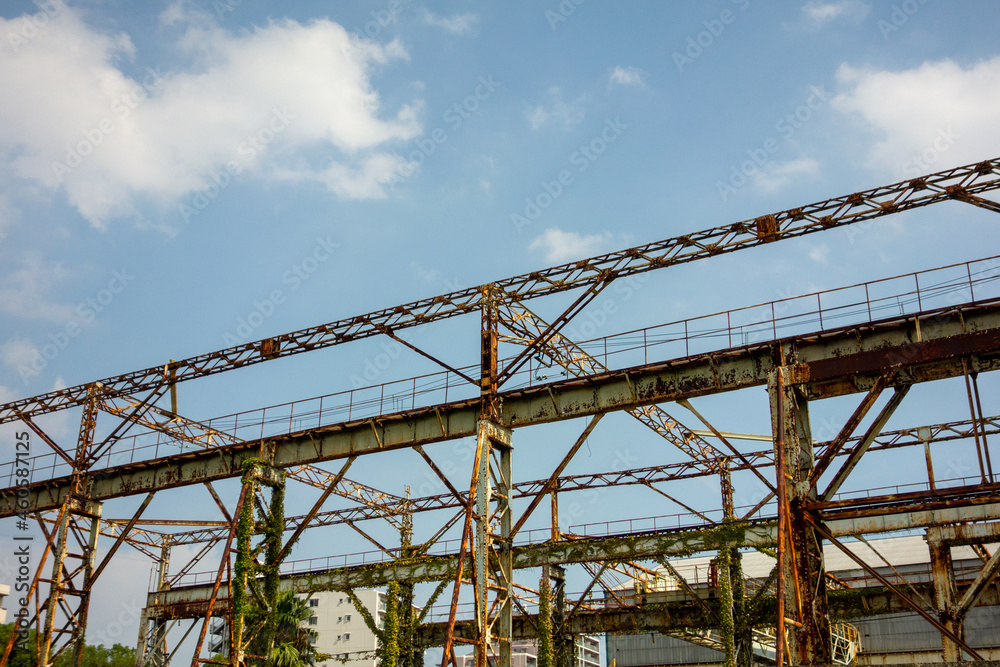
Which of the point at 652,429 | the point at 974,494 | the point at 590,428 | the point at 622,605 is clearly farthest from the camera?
the point at 622,605

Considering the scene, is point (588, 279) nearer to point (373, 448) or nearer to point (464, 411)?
point (464, 411)

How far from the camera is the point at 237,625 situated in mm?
25906

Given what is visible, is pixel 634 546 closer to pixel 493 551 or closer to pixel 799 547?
pixel 493 551

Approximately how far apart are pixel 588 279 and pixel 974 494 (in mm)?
11988

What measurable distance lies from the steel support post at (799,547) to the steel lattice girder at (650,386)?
88 centimetres

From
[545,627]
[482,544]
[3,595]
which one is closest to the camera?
[482,544]

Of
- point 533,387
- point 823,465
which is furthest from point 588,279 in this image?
point 823,465

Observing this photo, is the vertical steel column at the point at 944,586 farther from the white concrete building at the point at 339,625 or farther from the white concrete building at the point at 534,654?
the white concrete building at the point at 534,654

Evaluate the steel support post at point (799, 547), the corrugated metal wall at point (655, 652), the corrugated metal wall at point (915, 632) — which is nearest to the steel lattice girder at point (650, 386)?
the steel support post at point (799, 547)

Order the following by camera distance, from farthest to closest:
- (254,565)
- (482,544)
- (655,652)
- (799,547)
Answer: (655,652) → (254,565) → (482,544) → (799,547)

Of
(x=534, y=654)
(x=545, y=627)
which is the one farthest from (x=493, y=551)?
(x=534, y=654)

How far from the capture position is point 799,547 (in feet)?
52.8

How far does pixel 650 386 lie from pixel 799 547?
25.3 feet

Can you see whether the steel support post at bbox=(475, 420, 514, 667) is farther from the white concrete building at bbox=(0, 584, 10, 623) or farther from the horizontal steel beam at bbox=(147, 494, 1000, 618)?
the white concrete building at bbox=(0, 584, 10, 623)
